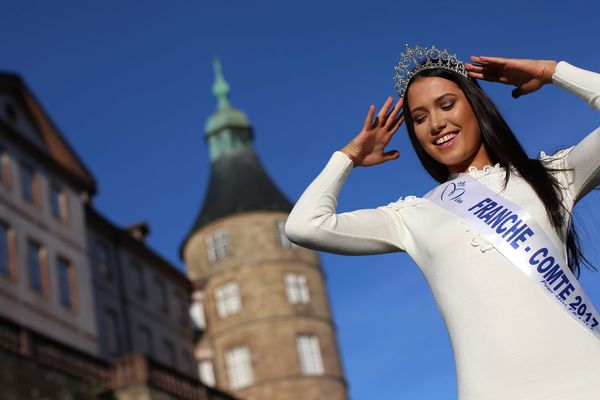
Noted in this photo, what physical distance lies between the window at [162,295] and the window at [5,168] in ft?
49.4

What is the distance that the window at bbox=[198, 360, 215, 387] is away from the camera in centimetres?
5212

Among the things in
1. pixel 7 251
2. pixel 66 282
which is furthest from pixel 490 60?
pixel 66 282

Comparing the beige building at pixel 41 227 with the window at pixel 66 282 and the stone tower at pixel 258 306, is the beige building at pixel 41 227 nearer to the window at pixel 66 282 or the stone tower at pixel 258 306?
the window at pixel 66 282

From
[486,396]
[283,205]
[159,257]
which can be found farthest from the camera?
[283,205]

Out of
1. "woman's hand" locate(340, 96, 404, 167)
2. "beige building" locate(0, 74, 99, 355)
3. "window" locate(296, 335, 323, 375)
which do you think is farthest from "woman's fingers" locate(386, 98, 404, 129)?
"window" locate(296, 335, 323, 375)

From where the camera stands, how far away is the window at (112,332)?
4069 cm

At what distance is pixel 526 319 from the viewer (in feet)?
10.5

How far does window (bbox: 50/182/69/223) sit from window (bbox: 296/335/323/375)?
59.8ft

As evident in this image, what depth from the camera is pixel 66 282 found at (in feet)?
117

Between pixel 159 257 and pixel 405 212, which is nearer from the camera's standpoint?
pixel 405 212

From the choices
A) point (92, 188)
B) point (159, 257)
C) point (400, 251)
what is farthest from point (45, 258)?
point (400, 251)

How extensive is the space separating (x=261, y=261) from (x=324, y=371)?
6668 millimetres

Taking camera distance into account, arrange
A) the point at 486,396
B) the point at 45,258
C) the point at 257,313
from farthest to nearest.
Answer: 1. the point at 257,313
2. the point at 45,258
3. the point at 486,396

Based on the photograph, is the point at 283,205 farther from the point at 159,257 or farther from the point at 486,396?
the point at 486,396
